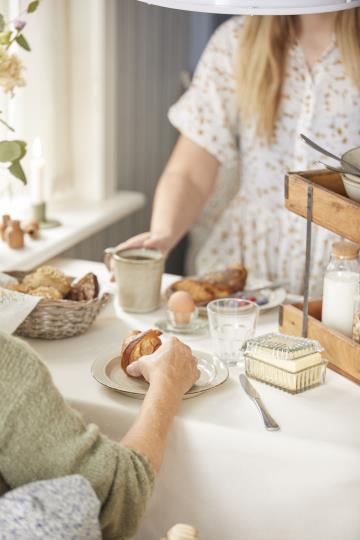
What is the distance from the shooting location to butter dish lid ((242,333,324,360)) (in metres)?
1.30

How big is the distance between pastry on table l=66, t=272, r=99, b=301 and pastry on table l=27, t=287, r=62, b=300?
0.16ft

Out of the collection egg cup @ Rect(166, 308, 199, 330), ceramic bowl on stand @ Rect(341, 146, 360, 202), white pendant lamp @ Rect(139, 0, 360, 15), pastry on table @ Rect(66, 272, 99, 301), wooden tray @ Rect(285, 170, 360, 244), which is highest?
white pendant lamp @ Rect(139, 0, 360, 15)

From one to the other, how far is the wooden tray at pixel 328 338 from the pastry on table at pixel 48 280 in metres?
0.41

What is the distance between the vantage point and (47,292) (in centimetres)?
148

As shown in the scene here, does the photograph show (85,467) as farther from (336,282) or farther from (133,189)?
(133,189)

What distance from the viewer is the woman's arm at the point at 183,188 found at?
211 cm

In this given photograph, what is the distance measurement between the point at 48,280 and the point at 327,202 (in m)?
0.54

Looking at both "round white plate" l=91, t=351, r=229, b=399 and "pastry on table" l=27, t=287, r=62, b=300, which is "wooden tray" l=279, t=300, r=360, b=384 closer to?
"round white plate" l=91, t=351, r=229, b=399

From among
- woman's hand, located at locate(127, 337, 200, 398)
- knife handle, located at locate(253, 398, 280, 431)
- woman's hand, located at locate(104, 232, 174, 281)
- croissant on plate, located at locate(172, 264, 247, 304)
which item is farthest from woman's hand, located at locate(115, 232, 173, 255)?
knife handle, located at locate(253, 398, 280, 431)

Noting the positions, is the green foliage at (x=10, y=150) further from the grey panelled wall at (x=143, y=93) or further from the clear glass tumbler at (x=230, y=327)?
the grey panelled wall at (x=143, y=93)

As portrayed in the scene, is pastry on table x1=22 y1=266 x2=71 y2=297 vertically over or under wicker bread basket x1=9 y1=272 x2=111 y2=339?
over

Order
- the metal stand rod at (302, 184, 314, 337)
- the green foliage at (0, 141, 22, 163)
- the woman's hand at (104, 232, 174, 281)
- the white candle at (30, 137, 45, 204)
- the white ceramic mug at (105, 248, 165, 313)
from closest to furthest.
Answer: the metal stand rod at (302, 184, 314, 337) < the green foliage at (0, 141, 22, 163) < the white ceramic mug at (105, 248, 165, 313) < the woman's hand at (104, 232, 174, 281) < the white candle at (30, 137, 45, 204)

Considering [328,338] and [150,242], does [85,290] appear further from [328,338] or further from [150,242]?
[328,338]

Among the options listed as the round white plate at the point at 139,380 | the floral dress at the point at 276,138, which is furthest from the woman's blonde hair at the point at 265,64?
the round white plate at the point at 139,380
